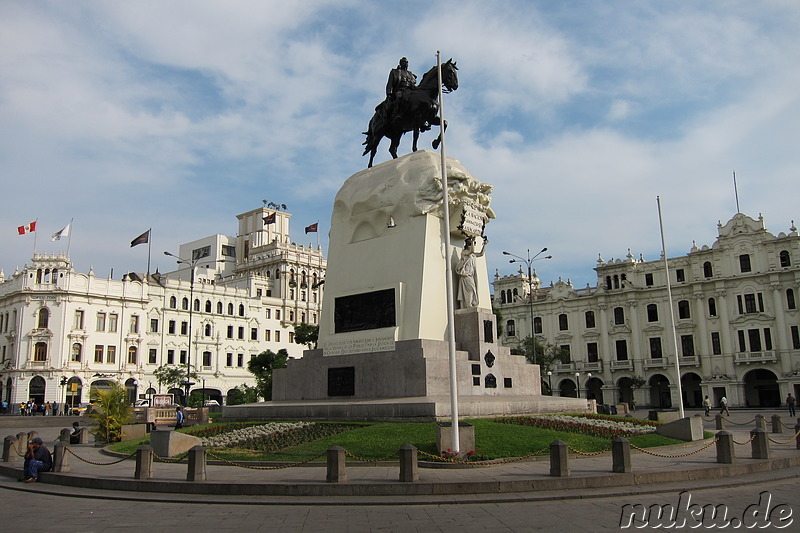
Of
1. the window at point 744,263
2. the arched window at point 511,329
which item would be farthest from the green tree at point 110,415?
the window at point 744,263

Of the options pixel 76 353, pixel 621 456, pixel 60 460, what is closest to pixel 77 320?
pixel 76 353

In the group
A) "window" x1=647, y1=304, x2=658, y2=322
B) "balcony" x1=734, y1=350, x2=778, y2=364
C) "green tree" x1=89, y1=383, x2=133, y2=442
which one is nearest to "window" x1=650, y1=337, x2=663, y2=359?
"window" x1=647, y1=304, x2=658, y2=322

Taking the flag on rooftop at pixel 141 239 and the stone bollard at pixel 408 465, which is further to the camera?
the flag on rooftop at pixel 141 239

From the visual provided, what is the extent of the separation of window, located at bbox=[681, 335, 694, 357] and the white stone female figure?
49.2 meters

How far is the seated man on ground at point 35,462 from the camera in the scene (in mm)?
14445

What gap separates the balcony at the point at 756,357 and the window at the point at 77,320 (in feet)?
198

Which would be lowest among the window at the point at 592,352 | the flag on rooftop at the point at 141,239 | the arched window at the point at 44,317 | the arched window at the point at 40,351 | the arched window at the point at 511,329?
the window at the point at 592,352

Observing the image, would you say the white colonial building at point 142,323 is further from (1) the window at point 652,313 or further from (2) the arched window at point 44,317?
(1) the window at point 652,313

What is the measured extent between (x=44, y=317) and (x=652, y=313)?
5821cm

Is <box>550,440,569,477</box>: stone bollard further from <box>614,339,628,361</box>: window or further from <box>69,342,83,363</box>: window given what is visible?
<box>614,339,628,361</box>: window

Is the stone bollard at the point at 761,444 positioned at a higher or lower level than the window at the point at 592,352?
lower

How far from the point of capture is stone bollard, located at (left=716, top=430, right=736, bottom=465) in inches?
531

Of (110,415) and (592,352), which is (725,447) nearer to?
(110,415)

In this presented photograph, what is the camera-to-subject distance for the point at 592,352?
68688mm
